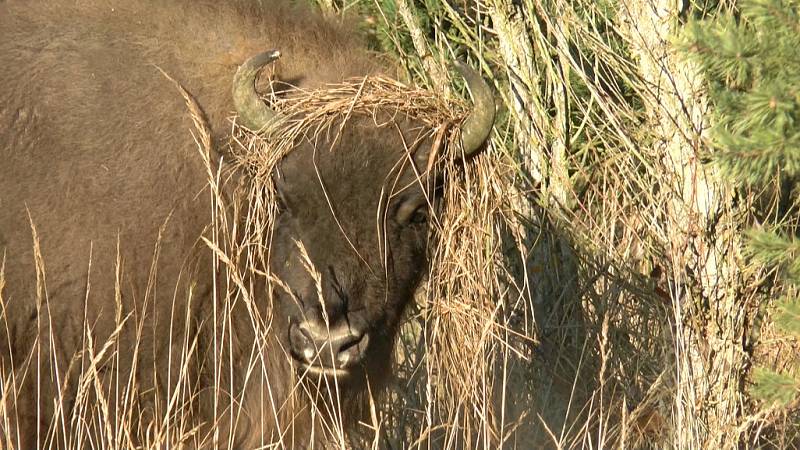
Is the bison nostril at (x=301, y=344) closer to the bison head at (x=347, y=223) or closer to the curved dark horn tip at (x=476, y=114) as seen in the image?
the bison head at (x=347, y=223)

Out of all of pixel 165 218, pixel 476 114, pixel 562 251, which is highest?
pixel 476 114

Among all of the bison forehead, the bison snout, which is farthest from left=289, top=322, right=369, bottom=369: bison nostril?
the bison forehead

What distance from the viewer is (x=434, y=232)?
480 cm

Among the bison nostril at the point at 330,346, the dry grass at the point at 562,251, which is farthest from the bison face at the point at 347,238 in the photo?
the dry grass at the point at 562,251

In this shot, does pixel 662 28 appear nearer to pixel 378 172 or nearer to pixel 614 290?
pixel 614 290

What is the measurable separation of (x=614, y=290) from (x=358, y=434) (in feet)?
5.48

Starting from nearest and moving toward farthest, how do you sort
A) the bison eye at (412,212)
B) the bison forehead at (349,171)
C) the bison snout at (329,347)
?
the bison snout at (329,347), the bison forehead at (349,171), the bison eye at (412,212)

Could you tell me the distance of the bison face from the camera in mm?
4266

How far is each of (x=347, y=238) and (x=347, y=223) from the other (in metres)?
0.06

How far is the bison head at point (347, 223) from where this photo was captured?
4.28 m

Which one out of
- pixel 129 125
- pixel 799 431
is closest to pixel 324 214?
pixel 129 125

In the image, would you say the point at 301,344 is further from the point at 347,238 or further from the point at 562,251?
the point at 562,251

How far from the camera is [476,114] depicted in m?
4.55

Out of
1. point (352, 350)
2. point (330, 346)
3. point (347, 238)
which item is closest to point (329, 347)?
point (330, 346)
